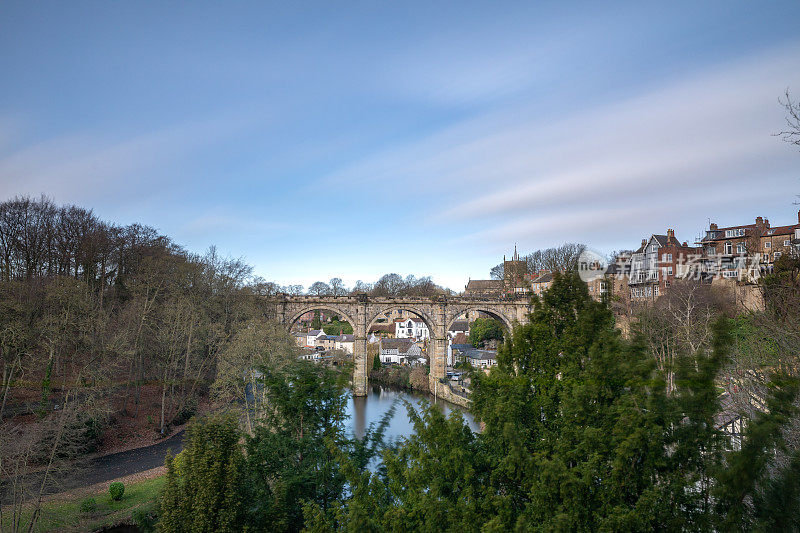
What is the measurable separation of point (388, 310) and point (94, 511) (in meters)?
26.2

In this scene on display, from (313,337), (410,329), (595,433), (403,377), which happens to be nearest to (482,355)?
(403,377)

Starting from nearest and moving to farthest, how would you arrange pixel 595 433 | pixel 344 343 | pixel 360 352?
pixel 595 433 → pixel 360 352 → pixel 344 343

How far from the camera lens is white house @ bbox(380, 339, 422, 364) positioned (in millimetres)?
48594

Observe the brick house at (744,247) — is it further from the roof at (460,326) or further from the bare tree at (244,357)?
the roof at (460,326)

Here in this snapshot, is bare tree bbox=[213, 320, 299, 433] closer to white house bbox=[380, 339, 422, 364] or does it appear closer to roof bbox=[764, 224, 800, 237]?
white house bbox=[380, 339, 422, 364]

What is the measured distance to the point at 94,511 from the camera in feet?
44.3

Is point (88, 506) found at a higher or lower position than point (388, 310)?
lower

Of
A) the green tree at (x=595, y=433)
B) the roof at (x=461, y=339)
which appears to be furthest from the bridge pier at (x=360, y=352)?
the green tree at (x=595, y=433)

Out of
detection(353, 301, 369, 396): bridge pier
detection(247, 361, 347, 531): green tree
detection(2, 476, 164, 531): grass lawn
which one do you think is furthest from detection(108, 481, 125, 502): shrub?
detection(353, 301, 369, 396): bridge pier

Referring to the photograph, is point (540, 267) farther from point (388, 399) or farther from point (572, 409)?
point (572, 409)

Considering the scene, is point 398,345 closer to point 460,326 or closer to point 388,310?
point 388,310

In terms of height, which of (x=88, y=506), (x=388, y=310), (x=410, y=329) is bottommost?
(x=88, y=506)

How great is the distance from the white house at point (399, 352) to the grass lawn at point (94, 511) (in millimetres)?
33417

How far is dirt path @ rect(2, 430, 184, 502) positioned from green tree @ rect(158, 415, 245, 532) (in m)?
10.5
